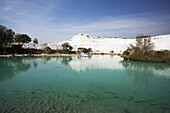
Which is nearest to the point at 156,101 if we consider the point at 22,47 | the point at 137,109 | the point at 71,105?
the point at 137,109

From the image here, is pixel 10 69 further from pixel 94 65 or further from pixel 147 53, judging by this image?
pixel 147 53

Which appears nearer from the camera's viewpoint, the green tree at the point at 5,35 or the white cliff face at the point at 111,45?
the green tree at the point at 5,35

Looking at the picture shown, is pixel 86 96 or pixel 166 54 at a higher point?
pixel 166 54

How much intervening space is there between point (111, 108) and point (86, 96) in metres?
1.94

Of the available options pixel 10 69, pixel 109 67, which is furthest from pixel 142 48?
pixel 10 69

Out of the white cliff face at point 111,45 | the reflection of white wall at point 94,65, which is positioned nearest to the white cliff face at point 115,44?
the white cliff face at point 111,45

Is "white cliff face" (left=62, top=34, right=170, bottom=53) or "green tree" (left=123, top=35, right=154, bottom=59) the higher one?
"white cliff face" (left=62, top=34, right=170, bottom=53)

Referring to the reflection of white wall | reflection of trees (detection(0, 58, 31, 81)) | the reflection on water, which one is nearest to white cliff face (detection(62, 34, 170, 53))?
the reflection of white wall

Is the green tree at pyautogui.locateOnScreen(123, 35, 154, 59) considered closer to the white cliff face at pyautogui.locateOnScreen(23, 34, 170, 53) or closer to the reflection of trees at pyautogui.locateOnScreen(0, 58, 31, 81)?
the reflection of trees at pyautogui.locateOnScreen(0, 58, 31, 81)

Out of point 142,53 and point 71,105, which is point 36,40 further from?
point 71,105

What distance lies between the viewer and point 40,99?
636cm

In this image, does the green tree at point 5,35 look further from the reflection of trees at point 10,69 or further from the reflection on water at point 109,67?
the reflection of trees at point 10,69

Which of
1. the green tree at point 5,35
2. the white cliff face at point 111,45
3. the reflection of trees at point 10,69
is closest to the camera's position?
the reflection of trees at point 10,69

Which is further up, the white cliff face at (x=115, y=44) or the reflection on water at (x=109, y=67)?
the white cliff face at (x=115, y=44)
